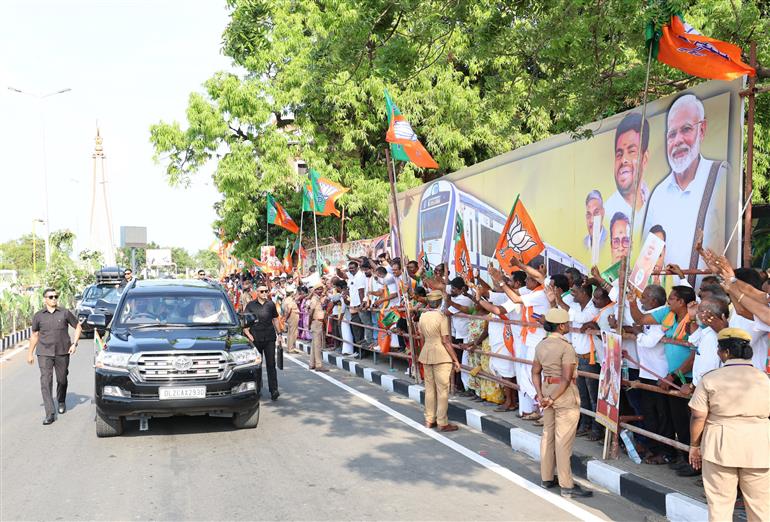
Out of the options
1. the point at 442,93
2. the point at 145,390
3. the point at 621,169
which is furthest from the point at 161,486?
the point at 442,93

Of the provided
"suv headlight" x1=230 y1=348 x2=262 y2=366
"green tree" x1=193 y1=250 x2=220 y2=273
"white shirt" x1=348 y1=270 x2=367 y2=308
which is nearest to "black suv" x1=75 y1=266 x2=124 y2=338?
"white shirt" x1=348 y1=270 x2=367 y2=308

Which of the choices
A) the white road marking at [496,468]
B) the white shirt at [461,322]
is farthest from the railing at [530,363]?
the white road marking at [496,468]

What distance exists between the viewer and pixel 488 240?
39.6ft

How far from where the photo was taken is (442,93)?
2091 cm

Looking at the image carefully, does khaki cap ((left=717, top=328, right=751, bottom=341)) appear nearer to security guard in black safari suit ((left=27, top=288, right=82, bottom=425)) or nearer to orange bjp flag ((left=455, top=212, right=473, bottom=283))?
security guard in black safari suit ((left=27, top=288, right=82, bottom=425))

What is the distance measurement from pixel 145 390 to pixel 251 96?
53.8 feet

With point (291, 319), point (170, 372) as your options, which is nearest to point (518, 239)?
point (170, 372)

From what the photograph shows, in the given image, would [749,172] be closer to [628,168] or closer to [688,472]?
[628,168]

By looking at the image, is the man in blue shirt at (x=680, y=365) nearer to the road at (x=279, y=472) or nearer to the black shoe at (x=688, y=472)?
the black shoe at (x=688, y=472)

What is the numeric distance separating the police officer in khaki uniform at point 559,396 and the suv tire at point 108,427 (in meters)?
4.85

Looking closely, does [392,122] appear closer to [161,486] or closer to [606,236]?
[606,236]

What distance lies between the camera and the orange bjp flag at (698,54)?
612 cm

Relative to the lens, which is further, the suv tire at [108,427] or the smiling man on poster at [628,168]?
the smiling man on poster at [628,168]

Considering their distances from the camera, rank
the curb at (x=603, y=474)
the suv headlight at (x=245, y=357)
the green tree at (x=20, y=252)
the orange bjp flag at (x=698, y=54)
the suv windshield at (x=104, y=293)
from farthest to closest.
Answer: the green tree at (x=20, y=252) < the suv windshield at (x=104, y=293) < the suv headlight at (x=245, y=357) < the orange bjp flag at (x=698, y=54) < the curb at (x=603, y=474)
